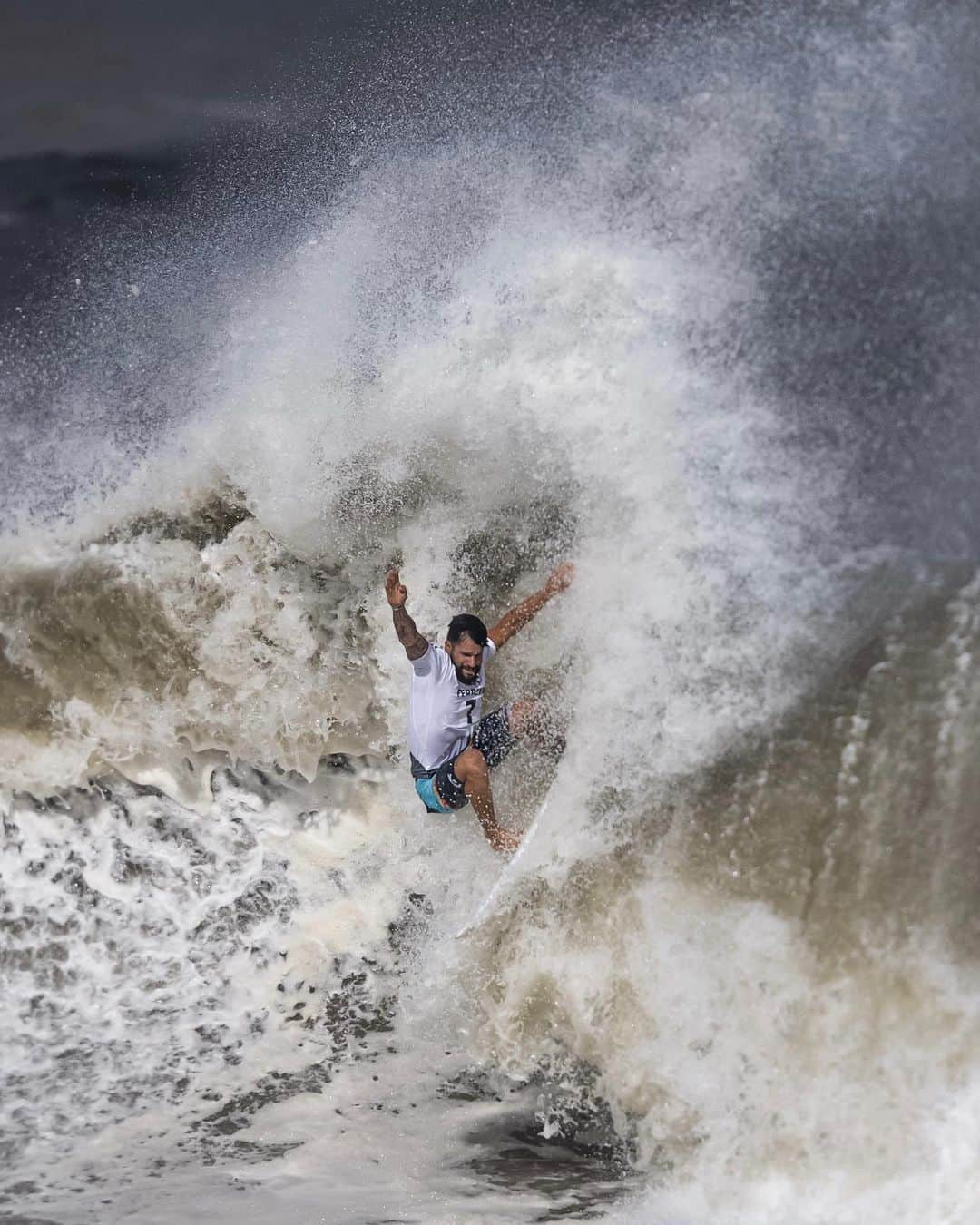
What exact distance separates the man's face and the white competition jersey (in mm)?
30

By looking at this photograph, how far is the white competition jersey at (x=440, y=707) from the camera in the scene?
4.82 m

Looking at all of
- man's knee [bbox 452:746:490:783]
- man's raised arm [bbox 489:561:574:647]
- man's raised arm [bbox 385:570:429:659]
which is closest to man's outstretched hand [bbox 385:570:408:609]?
man's raised arm [bbox 385:570:429:659]

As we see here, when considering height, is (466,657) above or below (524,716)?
above

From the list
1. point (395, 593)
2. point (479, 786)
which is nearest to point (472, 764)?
point (479, 786)

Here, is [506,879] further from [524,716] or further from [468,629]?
[468,629]

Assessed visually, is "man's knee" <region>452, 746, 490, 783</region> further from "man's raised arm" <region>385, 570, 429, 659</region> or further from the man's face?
"man's raised arm" <region>385, 570, 429, 659</region>

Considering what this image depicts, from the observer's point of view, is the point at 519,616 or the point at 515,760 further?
the point at 515,760

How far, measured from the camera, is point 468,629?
466cm

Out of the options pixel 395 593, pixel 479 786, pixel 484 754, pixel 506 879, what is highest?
pixel 395 593

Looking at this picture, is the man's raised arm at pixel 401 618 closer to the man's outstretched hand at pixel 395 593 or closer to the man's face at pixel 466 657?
the man's outstretched hand at pixel 395 593

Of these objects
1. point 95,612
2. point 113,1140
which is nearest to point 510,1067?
point 113,1140

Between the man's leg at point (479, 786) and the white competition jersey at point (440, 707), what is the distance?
97mm

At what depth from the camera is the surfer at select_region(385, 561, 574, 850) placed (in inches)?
185

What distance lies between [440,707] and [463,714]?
12cm
